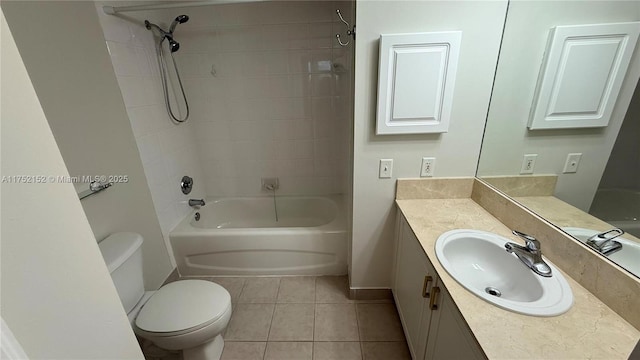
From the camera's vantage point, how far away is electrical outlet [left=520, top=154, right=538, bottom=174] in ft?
3.77

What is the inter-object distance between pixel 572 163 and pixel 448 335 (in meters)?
0.82

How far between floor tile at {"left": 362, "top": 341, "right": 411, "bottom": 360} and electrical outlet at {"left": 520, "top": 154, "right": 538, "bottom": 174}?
1.17 m

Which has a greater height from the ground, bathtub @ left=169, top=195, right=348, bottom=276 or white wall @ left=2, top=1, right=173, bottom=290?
Result: white wall @ left=2, top=1, right=173, bottom=290

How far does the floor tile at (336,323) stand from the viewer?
1.55m

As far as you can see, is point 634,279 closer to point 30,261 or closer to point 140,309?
point 30,261

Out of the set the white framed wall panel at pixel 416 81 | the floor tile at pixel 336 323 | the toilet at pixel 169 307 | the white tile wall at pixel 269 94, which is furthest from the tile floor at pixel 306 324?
the white framed wall panel at pixel 416 81

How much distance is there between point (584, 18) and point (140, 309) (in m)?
2.38

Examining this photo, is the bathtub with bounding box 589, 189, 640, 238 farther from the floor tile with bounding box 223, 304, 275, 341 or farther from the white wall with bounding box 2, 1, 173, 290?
the white wall with bounding box 2, 1, 173, 290

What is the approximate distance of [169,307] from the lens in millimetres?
1284

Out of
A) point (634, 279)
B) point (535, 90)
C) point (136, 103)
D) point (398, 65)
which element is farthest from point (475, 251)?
point (136, 103)

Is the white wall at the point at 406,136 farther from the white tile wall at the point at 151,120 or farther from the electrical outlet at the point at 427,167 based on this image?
the white tile wall at the point at 151,120

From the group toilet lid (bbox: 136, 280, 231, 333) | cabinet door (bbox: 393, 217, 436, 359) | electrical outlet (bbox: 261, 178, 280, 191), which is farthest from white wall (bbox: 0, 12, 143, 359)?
electrical outlet (bbox: 261, 178, 280, 191)

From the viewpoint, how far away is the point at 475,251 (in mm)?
1142

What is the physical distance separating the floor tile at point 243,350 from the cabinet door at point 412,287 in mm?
865
